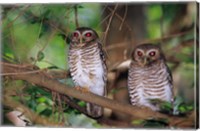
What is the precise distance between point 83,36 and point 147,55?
1.24 feet

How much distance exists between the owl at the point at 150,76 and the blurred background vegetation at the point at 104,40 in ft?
0.14

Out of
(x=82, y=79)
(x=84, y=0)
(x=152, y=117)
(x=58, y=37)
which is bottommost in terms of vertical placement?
(x=152, y=117)

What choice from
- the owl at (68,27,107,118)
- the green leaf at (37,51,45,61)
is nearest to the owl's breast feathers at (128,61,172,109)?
the owl at (68,27,107,118)

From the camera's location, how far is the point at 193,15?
2994 millimetres

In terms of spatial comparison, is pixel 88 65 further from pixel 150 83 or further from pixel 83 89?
pixel 150 83

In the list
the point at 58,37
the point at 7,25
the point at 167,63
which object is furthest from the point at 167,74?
the point at 7,25

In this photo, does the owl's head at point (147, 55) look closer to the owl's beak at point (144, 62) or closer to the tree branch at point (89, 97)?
the owl's beak at point (144, 62)

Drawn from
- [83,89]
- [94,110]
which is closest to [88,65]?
[83,89]

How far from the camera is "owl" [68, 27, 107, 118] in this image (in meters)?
3.13

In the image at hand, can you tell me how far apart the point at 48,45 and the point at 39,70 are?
0.51 feet

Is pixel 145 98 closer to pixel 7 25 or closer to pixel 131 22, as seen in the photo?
pixel 131 22

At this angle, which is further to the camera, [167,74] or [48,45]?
[48,45]

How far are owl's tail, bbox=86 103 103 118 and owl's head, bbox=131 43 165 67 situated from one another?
1.13 feet

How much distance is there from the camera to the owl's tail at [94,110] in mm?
3172
